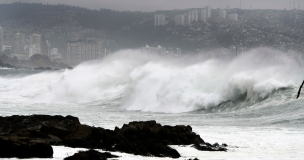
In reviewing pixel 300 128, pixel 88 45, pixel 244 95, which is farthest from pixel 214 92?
pixel 88 45

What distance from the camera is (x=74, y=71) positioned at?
48.8 m

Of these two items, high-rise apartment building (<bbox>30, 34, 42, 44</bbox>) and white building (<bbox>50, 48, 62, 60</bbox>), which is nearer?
white building (<bbox>50, 48, 62, 60</bbox>)

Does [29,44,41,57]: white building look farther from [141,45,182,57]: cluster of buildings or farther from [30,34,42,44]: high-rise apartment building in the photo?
[141,45,182,57]: cluster of buildings

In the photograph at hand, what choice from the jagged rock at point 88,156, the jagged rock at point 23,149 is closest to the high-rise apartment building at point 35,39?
the jagged rock at point 23,149

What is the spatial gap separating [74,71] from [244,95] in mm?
26578

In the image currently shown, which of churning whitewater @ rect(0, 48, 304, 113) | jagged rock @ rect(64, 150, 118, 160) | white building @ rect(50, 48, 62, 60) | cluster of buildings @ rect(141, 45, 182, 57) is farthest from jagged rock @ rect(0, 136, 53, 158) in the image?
white building @ rect(50, 48, 62, 60)

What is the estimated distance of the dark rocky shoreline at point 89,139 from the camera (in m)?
8.04

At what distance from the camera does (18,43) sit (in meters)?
187

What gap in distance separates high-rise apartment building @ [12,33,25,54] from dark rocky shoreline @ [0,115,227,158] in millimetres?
181484

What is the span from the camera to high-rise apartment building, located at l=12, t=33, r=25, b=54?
18525 cm

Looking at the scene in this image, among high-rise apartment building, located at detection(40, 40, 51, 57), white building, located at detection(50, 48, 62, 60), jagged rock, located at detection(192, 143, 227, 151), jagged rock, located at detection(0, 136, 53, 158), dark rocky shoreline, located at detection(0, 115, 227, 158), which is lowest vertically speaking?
white building, located at detection(50, 48, 62, 60)

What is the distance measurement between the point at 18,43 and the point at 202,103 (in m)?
173

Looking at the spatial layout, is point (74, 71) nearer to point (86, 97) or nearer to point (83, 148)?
point (86, 97)

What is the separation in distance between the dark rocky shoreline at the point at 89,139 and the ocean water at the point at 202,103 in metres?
0.47
